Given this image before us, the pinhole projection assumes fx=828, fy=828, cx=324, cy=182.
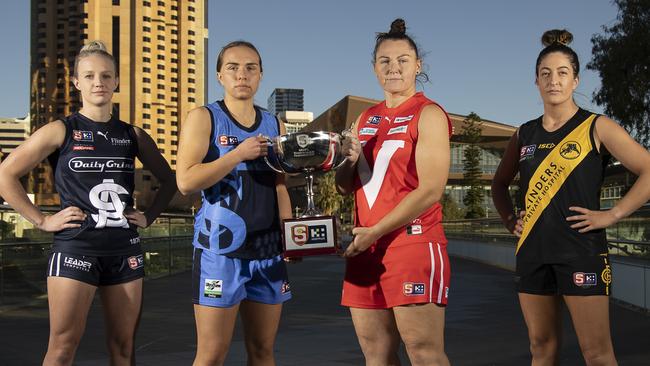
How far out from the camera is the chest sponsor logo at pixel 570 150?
430cm

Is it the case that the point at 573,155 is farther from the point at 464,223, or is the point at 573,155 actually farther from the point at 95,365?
the point at 464,223

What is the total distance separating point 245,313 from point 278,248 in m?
0.38

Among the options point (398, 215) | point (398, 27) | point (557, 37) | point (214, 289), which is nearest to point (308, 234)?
point (398, 215)

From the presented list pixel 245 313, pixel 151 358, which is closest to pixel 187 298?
pixel 151 358

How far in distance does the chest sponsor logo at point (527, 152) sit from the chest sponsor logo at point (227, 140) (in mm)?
1551

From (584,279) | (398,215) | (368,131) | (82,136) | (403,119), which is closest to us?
(398,215)

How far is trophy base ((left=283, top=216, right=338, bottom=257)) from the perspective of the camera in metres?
3.82

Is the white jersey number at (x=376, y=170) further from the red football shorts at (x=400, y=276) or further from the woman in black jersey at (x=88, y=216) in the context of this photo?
the woman in black jersey at (x=88, y=216)

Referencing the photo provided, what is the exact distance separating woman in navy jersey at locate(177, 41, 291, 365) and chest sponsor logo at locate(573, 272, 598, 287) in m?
1.50

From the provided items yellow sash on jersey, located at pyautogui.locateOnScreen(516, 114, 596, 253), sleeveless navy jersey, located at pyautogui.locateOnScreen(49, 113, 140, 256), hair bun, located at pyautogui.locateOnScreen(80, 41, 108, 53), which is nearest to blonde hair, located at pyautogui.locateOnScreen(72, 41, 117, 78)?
hair bun, located at pyautogui.locateOnScreen(80, 41, 108, 53)

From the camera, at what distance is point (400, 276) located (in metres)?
3.90

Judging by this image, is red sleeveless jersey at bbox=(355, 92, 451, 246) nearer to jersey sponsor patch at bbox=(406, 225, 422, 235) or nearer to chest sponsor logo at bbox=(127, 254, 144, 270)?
jersey sponsor patch at bbox=(406, 225, 422, 235)

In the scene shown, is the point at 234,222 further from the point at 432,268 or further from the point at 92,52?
the point at 92,52

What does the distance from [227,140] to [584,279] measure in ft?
6.40
